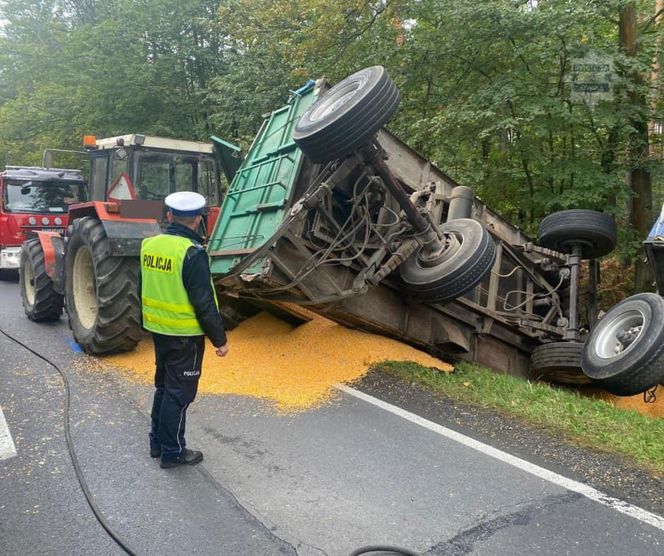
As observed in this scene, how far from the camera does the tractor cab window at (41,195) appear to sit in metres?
11.9

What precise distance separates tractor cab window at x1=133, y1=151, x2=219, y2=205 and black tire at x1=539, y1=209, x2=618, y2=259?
461 cm

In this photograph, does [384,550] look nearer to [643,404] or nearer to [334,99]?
[334,99]

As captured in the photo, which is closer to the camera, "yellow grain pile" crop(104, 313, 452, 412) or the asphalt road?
the asphalt road

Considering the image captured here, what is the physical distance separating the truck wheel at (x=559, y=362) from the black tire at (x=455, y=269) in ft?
5.88

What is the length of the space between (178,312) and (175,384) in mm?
456

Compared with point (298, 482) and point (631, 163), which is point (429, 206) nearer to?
point (298, 482)

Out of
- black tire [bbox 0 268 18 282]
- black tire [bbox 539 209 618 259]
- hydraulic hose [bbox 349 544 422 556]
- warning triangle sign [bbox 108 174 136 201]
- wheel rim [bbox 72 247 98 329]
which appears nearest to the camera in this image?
hydraulic hose [bbox 349 544 422 556]

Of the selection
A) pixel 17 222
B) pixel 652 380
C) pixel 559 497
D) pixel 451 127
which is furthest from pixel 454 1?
pixel 17 222

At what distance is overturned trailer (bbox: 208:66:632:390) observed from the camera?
4.64m

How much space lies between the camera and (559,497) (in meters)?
3.07

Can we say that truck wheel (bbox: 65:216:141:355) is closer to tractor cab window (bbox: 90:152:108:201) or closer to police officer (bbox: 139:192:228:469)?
tractor cab window (bbox: 90:152:108:201)

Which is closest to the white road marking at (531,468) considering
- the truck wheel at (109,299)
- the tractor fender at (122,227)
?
the truck wheel at (109,299)

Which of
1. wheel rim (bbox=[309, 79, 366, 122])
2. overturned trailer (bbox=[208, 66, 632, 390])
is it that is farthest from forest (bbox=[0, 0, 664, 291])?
wheel rim (bbox=[309, 79, 366, 122])

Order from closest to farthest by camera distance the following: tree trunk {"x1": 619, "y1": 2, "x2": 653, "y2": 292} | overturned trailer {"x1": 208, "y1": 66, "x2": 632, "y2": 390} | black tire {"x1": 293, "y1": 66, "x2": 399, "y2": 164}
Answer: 1. black tire {"x1": 293, "y1": 66, "x2": 399, "y2": 164}
2. overturned trailer {"x1": 208, "y1": 66, "x2": 632, "y2": 390}
3. tree trunk {"x1": 619, "y1": 2, "x2": 653, "y2": 292}
